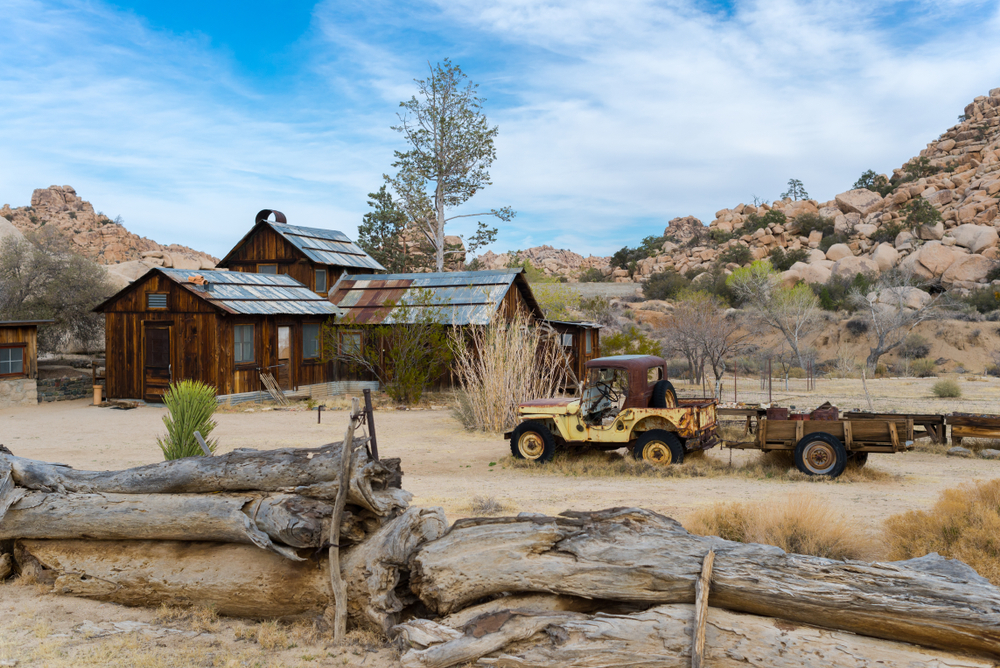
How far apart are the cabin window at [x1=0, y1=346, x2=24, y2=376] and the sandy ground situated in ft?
4.82

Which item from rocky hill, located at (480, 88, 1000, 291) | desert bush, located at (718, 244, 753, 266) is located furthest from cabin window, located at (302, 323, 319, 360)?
desert bush, located at (718, 244, 753, 266)

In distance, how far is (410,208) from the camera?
38.2m

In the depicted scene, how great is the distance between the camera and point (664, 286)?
58.6 metres

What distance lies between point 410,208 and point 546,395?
22232mm

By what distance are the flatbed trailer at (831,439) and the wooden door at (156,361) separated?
18.3m

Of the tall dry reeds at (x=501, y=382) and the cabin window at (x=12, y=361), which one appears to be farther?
the cabin window at (x=12, y=361)

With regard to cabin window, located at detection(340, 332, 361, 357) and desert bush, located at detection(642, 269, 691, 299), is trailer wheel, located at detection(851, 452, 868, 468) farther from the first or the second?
desert bush, located at detection(642, 269, 691, 299)

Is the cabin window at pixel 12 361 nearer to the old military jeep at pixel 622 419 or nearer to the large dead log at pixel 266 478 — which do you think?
the old military jeep at pixel 622 419

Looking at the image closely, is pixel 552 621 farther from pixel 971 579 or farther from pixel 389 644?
pixel 971 579

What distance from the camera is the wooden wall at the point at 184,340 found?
21984mm

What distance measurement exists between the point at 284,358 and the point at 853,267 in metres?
44.9

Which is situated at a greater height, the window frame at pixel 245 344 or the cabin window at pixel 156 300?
the cabin window at pixel 156 300

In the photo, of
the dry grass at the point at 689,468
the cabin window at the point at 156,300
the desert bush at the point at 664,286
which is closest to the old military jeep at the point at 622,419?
the dry grass at the point at 689,468

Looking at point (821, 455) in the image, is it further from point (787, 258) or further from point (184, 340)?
point (787, 258)
